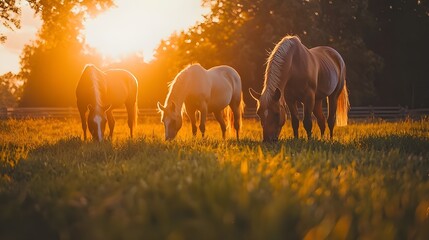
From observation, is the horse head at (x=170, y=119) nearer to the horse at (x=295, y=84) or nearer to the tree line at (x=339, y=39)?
the horse at (x=295, y=84)

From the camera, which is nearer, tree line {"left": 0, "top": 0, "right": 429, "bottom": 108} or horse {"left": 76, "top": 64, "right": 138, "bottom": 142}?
horse {"left": 76, "top": 64, "right": 138, "bottom": 142}

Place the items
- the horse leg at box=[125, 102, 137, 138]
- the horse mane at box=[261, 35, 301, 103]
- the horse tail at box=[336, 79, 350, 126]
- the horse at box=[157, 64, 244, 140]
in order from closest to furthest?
the horse mane at box=[261, 35, 301, 103] < the horse at box=[157, 64, 244, 140] < the horse tail at box=[336, 79, 350, 126] < the horse leg at box=[125, 102, 137, 138]

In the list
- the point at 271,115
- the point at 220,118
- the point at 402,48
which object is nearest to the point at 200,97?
the point at 220,118

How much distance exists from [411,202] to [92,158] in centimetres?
491

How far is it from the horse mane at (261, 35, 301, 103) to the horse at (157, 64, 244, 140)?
2776 mm

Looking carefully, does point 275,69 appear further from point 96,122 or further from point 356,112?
point 356,112

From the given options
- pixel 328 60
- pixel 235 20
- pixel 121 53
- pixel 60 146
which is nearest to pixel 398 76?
pixel 235 20

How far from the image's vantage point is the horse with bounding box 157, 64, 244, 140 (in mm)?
9938

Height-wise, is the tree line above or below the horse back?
above

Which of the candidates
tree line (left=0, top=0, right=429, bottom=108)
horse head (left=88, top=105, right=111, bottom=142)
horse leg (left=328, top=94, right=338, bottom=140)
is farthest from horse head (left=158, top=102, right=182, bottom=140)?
tree line (left=0, top=0, right=429, bottom=108)

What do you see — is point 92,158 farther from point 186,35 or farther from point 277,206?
point 186,35

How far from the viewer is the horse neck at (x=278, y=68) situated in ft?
26.9

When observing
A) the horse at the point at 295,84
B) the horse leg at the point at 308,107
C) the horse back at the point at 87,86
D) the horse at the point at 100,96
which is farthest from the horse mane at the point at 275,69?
the horse back at the point at 87,86

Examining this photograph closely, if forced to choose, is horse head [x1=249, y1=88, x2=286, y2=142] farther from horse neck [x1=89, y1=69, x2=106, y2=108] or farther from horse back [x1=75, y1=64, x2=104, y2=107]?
horse back [x1=75, y1=64, x2=104, y2=107]
